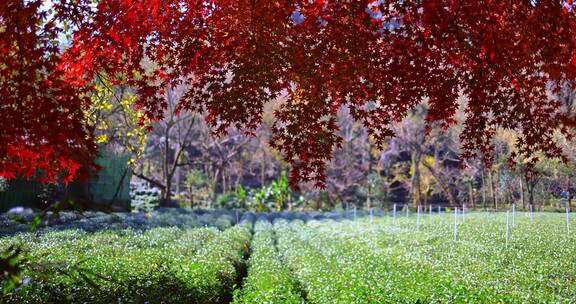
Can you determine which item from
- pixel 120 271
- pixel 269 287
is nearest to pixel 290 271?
pixel 269 287

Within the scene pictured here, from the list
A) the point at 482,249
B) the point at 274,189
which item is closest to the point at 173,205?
the point at 274,189

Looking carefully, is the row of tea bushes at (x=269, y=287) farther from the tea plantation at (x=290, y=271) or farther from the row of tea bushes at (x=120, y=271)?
the row of tea bushes at (x=120, y=271)

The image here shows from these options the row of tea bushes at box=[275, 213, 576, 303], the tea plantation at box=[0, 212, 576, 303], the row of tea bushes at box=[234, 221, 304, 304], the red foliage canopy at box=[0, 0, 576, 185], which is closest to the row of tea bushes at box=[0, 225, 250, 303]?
the tea plantation at box=[0, 212, 576, 303]

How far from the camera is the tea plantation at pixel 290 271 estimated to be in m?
7.18

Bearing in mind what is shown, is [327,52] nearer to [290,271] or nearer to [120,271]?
[120,271]

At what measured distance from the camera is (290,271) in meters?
12.1

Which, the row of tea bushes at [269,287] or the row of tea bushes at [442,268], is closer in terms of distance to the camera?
the row of tea bushes at [442,268]

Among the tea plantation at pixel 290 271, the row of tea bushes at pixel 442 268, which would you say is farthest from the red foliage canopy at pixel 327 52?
the tea plantation at pixel 290 271

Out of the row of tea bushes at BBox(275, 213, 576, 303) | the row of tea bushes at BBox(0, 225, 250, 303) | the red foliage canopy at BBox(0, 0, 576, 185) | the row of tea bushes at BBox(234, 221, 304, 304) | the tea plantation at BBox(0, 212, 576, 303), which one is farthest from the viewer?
the row of tea bushes at BBox(234, 221, 304, 304)

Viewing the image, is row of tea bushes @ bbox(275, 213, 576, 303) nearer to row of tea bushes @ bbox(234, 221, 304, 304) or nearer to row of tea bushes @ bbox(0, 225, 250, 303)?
row of tea bushes @ bbox(234, 221, 304, 304)

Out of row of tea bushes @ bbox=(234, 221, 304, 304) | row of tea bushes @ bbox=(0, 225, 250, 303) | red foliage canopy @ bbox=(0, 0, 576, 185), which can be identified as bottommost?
row of tea bushes @ bbox=(234, 221, 304, 304)

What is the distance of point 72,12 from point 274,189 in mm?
39732

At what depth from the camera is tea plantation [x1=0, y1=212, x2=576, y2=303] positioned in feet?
23.6

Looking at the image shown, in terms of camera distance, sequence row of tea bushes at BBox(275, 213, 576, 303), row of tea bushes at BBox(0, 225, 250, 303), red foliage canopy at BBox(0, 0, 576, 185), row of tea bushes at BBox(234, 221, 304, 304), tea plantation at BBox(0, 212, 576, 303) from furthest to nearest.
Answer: row of tea bushes at BBox(234, 221, 304, 304), row of tea bushes at BBox(275, 213, 576, 303), red foliage canopy at BBox(0, 0, 576, 185), tea plantation at BBox(0, 212, 576, 303), row of tea bushes at BBox(0, 225, 250, 303)
